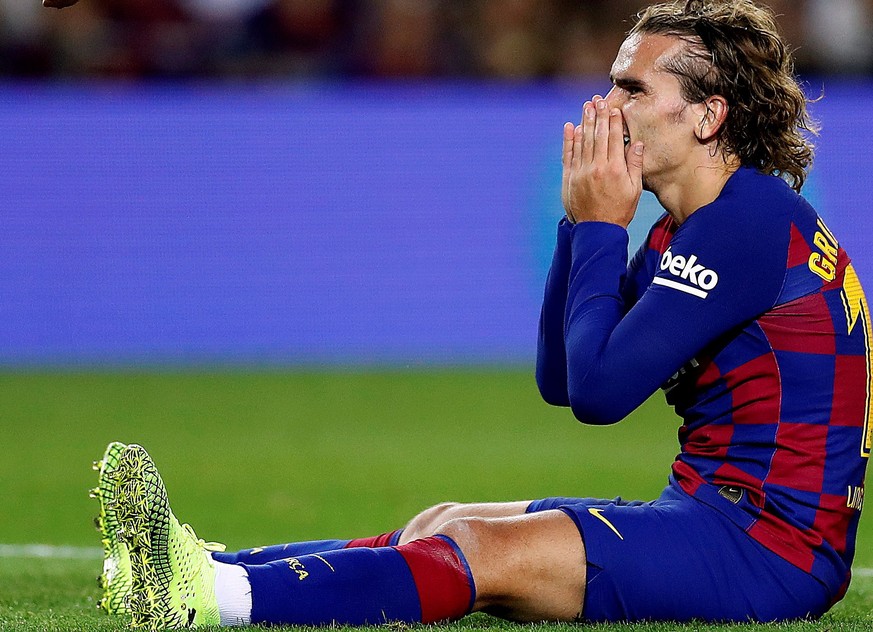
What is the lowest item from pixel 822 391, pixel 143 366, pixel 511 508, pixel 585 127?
pixel 143 366

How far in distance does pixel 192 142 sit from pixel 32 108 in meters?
1.28

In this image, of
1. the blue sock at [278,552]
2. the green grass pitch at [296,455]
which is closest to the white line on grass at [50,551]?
the green grass pitch at [296,455]

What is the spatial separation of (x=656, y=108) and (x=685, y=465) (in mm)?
918

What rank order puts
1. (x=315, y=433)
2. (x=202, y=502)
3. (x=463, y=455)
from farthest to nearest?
(x=315, y=433), (x=463, y=455), (x=202, y=502)

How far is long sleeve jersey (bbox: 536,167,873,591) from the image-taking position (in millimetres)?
3439

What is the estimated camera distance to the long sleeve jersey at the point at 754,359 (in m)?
3.44

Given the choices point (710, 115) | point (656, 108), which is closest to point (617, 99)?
point (656, 108)

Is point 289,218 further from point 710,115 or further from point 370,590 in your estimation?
point 370,590

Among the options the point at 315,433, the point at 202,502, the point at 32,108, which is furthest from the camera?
the point at 32,108

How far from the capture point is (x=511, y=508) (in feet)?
13.1

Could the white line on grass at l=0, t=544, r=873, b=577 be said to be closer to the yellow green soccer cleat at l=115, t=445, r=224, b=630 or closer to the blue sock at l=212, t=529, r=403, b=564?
the blue sock at l=212, t=529, r=403, b=564

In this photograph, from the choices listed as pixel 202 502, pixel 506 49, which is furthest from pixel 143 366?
pixel 202 502

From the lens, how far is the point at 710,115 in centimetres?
377

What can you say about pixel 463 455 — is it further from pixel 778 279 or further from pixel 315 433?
pixel 778 279
